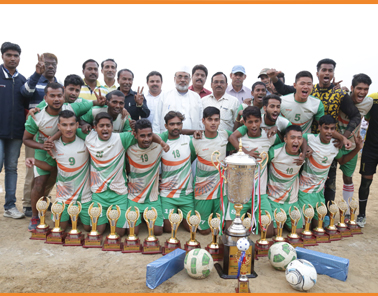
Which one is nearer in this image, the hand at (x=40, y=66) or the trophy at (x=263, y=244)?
the trophy at (x=263, y=244)

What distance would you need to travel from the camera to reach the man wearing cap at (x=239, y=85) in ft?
22.6

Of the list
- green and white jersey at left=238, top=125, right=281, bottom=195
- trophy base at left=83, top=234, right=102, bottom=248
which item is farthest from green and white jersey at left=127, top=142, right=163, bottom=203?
green and white jersey at left=238, top=125, right=281, bottom=195

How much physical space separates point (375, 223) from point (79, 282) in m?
5.60

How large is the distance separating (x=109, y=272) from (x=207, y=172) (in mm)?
2284

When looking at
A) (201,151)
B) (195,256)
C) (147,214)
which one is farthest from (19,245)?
(201,151)

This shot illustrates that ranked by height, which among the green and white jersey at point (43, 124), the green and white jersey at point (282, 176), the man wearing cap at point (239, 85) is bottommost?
the green and white jersey at point (282, 176)

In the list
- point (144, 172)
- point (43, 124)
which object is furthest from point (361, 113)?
point (43, 124)

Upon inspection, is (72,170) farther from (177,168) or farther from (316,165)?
(316,165)

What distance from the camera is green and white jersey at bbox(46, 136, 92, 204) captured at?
203 inches

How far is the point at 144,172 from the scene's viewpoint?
5.31m

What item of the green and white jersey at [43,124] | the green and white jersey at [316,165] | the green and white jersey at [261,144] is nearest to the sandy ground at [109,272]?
the green and white jersey at [316,165]

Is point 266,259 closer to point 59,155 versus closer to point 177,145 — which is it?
point 177,145

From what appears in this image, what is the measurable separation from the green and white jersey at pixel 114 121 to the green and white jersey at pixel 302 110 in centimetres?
288

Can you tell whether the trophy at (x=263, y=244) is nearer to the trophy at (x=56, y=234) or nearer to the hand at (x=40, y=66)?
the trophy at (x=56, y=234)
